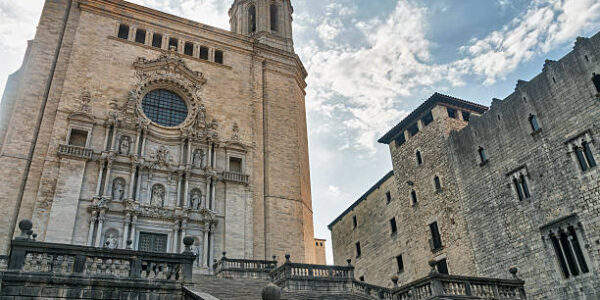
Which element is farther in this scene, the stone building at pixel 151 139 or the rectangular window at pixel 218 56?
the rectangular window at pixel 218 56

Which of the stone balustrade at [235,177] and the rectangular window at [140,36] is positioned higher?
the rectangular window at [140,36]

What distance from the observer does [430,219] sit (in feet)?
78.5

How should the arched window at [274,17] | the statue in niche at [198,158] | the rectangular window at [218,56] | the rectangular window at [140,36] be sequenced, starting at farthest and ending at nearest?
the arched window at [274,17] < the rectangular window at [218,56] < the rectangular window at [140,36] < the statue in niche at [198,158]

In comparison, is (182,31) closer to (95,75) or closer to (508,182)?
(95,75)

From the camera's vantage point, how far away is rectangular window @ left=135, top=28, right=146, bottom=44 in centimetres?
2488

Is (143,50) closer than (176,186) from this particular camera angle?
No

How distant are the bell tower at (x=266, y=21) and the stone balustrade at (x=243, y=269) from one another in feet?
54.2

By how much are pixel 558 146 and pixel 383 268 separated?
13708 millimetres

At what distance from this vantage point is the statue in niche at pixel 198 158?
2230 cm

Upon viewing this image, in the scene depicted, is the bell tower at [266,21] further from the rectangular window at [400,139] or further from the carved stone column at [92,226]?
the carved stone column at [92,226]

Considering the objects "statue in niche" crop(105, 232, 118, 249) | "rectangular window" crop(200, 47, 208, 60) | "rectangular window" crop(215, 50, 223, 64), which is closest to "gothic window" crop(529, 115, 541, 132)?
"rectangular window" crop(215, 50, 223, 64)

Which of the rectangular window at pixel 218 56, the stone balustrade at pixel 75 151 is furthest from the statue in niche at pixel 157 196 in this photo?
the rectangular window at pixel 218 56

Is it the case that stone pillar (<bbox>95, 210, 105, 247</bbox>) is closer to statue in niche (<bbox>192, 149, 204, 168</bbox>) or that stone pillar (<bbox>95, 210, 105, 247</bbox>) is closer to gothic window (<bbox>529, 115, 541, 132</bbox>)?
statue in niche (<bbox>192, 149, 204, 168</bbox>)

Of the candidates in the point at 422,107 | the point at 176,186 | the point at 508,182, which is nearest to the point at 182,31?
the point at 176,186
